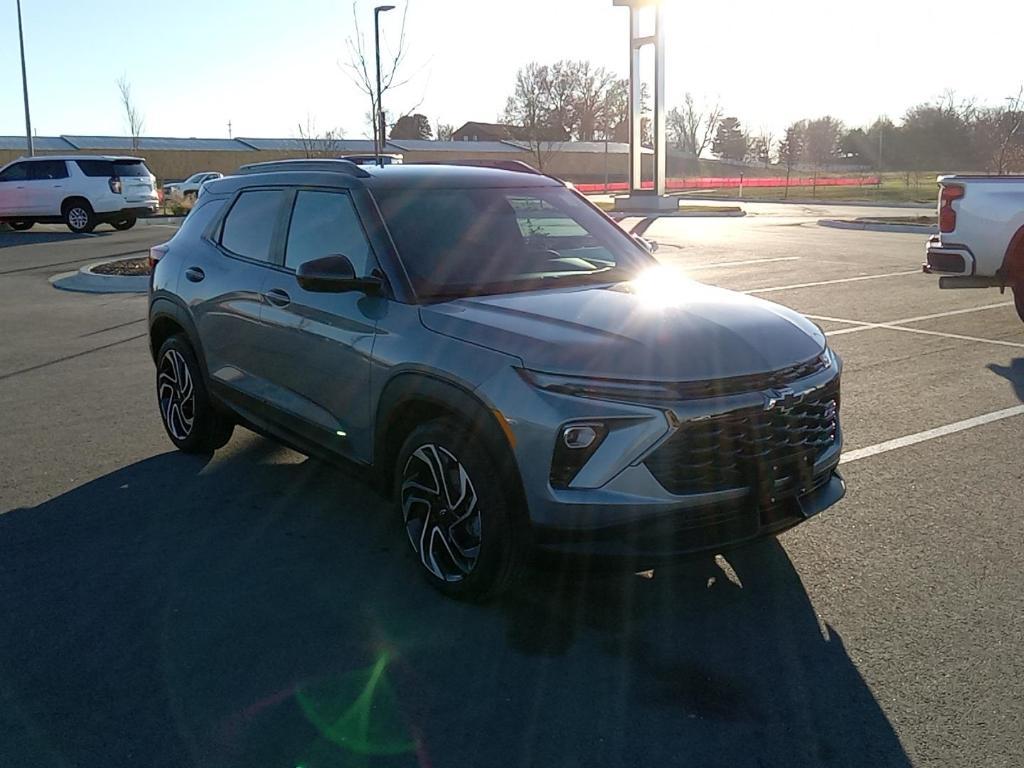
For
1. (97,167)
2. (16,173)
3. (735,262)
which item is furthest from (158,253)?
(16,173)

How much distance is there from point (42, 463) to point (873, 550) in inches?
191

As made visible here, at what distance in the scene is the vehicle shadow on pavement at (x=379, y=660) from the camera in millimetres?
3041

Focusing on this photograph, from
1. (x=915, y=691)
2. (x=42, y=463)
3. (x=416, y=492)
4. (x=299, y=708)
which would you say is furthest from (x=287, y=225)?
(x=915, y=691)

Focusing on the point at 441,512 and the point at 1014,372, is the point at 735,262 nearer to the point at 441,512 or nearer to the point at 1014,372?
the point at 1014,372

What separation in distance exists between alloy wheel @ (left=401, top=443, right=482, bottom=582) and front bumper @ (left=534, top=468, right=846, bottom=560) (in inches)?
16.5

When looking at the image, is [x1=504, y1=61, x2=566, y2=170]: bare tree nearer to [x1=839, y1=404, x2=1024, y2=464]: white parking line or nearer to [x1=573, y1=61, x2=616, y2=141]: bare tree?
[x1=573, y1=61, x2=616, y2=141]: bare tree

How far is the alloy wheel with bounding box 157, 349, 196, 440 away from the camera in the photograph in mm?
6020

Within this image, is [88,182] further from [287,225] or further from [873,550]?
[873,550]

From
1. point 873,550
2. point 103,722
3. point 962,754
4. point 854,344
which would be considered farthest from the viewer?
point 854,344

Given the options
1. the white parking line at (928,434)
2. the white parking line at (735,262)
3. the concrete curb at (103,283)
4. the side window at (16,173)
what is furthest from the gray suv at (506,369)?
the side window at (16,173)

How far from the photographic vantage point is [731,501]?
3561mm

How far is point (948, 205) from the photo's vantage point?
9.77 metres

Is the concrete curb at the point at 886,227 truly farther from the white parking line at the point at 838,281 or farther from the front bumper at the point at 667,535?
the front bumper at the point at 667,535

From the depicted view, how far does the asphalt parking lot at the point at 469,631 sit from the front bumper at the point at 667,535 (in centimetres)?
15
